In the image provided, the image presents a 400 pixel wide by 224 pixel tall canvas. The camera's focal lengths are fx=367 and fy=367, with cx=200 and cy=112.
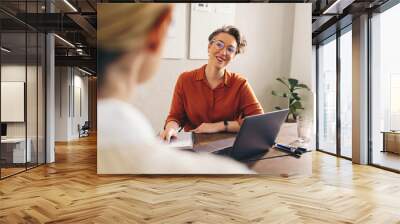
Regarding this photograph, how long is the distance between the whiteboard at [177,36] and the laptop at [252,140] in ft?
5.10

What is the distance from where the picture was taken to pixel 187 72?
19.7 ft

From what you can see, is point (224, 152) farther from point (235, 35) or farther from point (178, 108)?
point (235, 35)

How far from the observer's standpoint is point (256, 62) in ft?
19.9

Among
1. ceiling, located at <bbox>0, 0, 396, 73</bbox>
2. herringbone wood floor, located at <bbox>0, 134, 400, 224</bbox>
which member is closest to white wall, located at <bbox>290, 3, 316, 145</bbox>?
ceiling, located at <bbox>0, 0, 396, 73</bbox>

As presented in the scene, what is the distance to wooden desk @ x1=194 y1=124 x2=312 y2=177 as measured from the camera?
19.3ft

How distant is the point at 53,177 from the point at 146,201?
2.45 meters

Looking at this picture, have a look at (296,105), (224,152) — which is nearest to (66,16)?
(224,152)

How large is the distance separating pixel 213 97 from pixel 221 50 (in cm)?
79

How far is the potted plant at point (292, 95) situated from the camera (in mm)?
6000

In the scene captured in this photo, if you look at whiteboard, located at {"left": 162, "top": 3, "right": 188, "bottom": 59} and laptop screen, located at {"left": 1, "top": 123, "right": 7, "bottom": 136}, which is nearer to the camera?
whiteboard, located at {"left": 162, "top": 3, "right": 188, "bottom": 59}

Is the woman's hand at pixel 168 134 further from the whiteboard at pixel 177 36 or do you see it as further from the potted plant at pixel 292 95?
the potted plant at pixel 292 95

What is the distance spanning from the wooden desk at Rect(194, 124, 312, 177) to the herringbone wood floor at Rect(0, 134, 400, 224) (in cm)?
15

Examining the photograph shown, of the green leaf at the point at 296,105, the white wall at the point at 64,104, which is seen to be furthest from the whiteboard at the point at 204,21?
the white wall at the point at 64,104

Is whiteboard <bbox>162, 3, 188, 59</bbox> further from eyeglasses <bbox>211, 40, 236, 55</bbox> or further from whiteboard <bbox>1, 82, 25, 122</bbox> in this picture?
whiteboard <bbox>1, 82, 25, 122</bbox>
